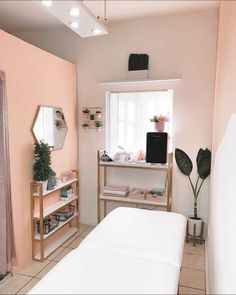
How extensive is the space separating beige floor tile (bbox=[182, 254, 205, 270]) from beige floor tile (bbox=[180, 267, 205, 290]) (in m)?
0.06

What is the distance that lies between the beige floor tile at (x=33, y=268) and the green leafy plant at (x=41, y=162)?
749 millimetres

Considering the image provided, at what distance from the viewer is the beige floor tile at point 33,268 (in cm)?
208

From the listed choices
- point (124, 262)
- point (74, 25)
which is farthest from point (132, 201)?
point (74, 25)

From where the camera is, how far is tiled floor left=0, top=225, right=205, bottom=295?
6.22ft

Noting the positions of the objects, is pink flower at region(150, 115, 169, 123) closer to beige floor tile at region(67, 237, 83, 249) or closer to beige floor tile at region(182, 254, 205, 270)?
beige floor tile at region(182, 254, 205, 270)

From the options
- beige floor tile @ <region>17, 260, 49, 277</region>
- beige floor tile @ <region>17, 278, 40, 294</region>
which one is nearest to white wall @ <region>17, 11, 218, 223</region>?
beige floor tile @ <region>17, 260, 49, 277</region>

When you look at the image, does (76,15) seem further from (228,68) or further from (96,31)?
(228,68)

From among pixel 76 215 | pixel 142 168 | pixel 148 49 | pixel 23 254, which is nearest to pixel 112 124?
pixel 142 168

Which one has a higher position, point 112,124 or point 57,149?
point 112,124

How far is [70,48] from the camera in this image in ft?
9.21

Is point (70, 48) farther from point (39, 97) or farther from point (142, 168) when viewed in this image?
point (142, 168)

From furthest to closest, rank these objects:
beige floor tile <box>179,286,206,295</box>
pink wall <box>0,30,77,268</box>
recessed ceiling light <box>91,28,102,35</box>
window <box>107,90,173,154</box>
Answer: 1. window <box>107,90,173,154</box>
2. pink wall <box>0,30,77,268</box>
3. beige floor tile <box>179,286,206,295</box>
4. recessed ceiling light <box>91,28,102,35</box>

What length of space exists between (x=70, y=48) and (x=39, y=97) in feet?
2.78

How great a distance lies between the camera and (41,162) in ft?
7.18
